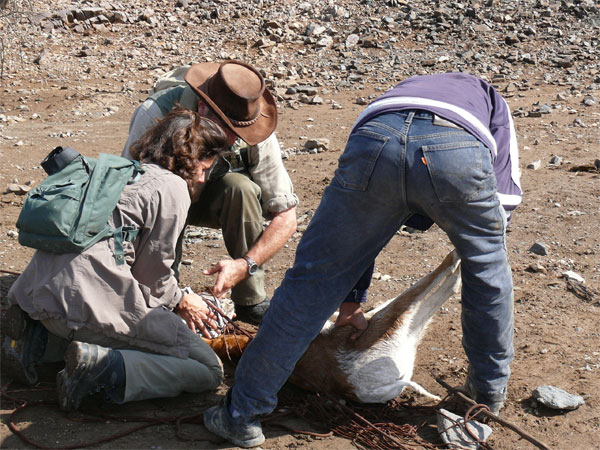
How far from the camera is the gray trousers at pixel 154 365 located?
319 centimetres

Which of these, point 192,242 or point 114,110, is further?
point 114,110

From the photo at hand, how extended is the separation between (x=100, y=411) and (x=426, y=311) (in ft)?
5.20

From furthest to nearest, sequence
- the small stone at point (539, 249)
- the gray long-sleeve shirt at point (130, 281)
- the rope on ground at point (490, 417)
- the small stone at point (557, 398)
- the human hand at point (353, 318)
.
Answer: the small stone at point (539, 249) < the human hand at point (353, 318) < the small stone at point (557, 398) < the gray long-sleeve shirt at point (130, 281) < the rope on ground at point (490, 417)

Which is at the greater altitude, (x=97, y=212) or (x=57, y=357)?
(x=97, y=212)

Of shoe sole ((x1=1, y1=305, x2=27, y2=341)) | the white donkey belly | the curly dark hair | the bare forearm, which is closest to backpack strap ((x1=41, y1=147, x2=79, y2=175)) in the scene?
the curly dark hair

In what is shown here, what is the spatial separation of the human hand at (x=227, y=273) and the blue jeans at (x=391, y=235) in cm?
76

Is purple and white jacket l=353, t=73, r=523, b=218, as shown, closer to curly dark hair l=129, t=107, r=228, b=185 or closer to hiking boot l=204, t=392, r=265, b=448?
curly dark hair l=129, t=107, r=228, b=185

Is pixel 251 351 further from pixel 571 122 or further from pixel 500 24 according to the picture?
pixel 500 24

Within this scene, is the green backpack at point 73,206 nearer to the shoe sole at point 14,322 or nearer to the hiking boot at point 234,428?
the shoe sole at point 14,322

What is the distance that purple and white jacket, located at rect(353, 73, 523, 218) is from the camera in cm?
263

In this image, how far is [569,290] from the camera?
4.44 m

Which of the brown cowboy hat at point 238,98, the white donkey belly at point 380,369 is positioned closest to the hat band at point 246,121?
the brown cowboy hat at point 238,98

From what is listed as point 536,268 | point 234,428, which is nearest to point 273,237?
point 234,428

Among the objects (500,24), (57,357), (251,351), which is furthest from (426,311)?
(500,24)
